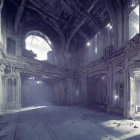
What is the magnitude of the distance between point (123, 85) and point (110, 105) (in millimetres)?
1962

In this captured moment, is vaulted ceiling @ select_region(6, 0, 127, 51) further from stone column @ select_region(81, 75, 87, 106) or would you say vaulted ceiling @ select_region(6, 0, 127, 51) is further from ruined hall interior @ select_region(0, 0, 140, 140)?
stone column @ select_region(81, 75, 87, 106)

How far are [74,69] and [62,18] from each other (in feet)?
22.0

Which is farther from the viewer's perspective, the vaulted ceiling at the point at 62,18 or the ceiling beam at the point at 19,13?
the vaulted ceiling at the point at 62,18

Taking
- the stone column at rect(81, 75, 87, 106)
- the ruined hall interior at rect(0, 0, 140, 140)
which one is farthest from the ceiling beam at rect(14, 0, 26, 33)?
the stone column at rect(81, 75, 87, 106)

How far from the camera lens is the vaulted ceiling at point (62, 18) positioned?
9719mm

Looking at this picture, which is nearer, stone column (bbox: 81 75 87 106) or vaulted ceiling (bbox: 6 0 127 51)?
vaulted ceiling (bbox: 6 0 127 51)

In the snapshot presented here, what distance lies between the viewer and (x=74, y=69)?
13.8 metres

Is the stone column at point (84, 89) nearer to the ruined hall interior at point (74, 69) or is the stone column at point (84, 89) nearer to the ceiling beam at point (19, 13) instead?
the ruined hall interior at point (74, 69)

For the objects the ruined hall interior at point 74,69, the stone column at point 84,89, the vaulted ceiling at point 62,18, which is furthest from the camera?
the stone column at point 84,89

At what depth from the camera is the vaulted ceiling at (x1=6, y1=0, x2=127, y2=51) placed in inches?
383

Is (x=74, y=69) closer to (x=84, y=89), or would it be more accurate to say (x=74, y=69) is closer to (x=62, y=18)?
(x=84, y=89)

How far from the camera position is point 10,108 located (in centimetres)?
880

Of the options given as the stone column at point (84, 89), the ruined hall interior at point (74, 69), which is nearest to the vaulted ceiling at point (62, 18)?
the ruined hall interior at point (74, 69)

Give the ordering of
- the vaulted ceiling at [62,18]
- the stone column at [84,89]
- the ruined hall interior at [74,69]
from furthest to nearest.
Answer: the stone column at [84,89], the vaulted ceiling at [62,18], the ruined hall interior at [74,69]
